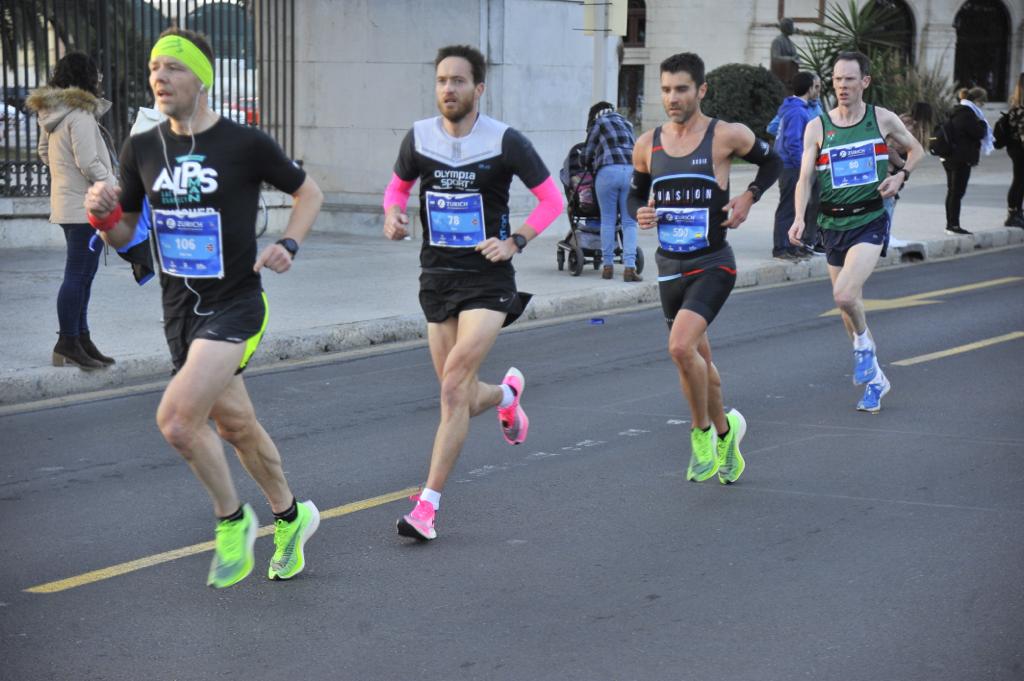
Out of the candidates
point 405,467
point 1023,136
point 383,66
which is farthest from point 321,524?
point 1023,136

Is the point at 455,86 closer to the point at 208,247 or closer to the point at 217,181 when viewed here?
the point at 217,181

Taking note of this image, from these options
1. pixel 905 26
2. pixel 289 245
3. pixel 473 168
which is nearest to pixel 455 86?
pixel 473 168

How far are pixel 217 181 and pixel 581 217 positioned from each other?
993cm

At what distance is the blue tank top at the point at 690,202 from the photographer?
23.4 feet

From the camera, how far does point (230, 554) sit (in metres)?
5.39

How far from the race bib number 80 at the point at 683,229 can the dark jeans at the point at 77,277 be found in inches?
166

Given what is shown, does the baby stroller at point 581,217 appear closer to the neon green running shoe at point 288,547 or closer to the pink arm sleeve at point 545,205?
the pink arm sleeve at point 545,205

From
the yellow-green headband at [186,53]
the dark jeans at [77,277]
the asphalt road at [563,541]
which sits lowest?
the asphalt road at [563,541]

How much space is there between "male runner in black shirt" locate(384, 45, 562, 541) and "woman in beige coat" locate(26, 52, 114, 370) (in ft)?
12.6

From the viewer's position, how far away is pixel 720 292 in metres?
7.16

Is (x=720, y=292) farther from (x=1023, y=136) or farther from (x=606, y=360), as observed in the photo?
(x=1023, y=136)

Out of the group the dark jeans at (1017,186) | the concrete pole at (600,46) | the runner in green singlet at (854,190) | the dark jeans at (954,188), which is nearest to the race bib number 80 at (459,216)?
the runner in green singlet at (854,190)

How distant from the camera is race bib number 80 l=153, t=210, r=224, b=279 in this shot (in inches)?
213

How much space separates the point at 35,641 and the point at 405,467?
111 inches
